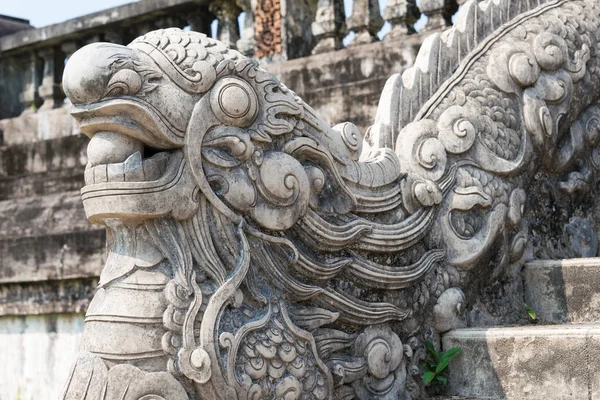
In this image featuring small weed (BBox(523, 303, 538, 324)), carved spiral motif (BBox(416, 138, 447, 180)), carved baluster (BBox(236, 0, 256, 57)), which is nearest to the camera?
carved spiral motif (BBox(416, 138, 447, 180))

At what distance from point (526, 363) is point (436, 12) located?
2740 millimetres

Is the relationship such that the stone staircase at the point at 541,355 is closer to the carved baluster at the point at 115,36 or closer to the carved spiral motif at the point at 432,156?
the carved spiral motif at the point at 432,156

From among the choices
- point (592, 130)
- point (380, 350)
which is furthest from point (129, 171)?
point (592, 130)

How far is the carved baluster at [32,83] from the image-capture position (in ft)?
23.2

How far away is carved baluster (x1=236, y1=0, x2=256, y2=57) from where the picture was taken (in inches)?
238

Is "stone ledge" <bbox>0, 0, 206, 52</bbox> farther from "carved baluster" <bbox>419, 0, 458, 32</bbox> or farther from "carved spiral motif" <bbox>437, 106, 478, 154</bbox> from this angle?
"carved spiral motif" <bbox>437, 106, 478, 154</bbox>

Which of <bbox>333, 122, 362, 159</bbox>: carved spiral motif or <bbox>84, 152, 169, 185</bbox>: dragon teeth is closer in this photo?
<bbox>84, 152, 169, 185</bbox>: dragon teeth

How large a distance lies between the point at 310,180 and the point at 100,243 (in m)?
2.57

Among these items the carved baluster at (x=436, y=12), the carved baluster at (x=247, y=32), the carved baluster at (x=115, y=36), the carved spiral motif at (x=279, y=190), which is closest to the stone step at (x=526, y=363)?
the carved spiral motif at (x=279, y=190)

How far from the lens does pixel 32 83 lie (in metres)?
7.13

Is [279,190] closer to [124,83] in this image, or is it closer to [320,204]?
[320,204]

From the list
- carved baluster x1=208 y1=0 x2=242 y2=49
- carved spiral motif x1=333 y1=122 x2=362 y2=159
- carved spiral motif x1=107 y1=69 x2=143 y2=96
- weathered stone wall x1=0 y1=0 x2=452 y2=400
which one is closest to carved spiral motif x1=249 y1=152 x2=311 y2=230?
carved spiral motif x1=333 y1=122 x2=362 y2=159

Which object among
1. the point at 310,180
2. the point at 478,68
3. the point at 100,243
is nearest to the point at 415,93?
the point at 478,68

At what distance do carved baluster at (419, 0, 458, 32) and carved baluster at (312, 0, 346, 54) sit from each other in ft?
1.89
